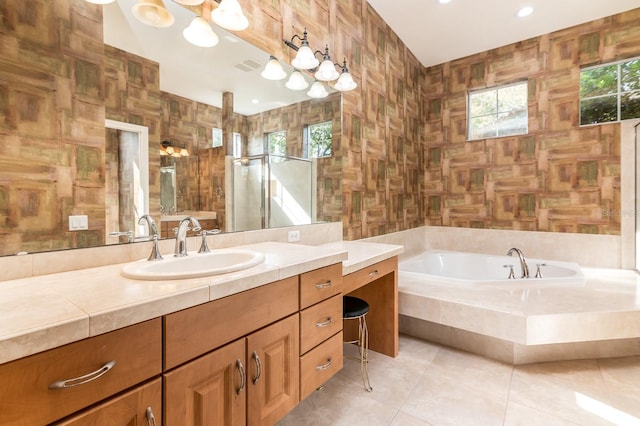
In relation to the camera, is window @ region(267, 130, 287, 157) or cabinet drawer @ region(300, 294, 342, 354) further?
window @ region(267, 130, 287, 157)

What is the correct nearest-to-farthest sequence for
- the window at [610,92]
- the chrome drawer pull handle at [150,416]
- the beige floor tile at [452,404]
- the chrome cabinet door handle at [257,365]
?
the chrome drawer pull handle at [150,416] < the chrome cabinet door handle at [257,365] < the beige floor tile at [452,404] < the window at [610,92]

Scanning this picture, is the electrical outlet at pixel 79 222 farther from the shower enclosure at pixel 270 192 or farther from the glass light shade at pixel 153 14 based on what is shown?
the glass light shade at pixel 153 14

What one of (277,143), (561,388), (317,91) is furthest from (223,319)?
(561,388)

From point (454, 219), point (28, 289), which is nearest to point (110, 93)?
point (28, 289)

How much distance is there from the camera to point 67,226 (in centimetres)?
114

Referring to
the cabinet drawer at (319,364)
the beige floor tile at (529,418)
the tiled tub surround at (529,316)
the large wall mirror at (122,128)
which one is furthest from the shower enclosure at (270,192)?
the beige floor tile at (529,418)

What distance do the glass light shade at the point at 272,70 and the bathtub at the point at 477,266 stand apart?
2072 millimetres

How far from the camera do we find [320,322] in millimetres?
1426

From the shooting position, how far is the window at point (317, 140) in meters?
2.32

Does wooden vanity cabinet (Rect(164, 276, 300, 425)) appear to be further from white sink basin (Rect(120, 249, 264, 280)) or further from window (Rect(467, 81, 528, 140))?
window (Rect(467, 81, 528, 140))

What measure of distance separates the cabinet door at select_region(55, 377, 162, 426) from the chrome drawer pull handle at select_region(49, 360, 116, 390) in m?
0.08

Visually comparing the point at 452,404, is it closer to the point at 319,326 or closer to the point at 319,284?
the point at 319,326

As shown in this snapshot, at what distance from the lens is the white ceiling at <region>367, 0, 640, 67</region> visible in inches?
108

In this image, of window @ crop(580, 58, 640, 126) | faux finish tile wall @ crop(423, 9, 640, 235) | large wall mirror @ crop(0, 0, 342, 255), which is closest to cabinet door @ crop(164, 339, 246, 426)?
large wall mirror @ crop(0, 0, 342, 255)
